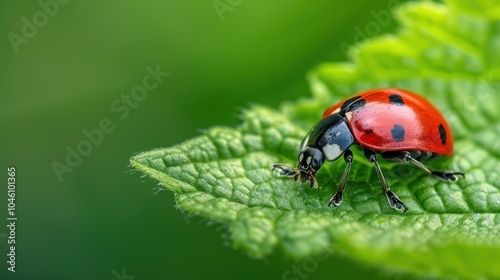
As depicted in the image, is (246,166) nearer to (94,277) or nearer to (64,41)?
(94,277)

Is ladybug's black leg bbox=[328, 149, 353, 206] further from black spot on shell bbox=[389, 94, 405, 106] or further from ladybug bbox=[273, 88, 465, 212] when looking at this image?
black spot on shell bbox=[389, 94, 405, 106]

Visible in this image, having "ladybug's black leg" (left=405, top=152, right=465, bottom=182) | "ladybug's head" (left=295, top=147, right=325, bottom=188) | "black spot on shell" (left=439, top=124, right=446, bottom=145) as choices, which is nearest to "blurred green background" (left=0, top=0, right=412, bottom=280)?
"ladybug's head" (left=295, top=147, right=325, bottom=188)

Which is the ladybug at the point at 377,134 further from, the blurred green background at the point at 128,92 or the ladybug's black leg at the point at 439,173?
the blurred green background at the point at 128,92

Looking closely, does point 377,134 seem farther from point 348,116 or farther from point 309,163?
point 309,163

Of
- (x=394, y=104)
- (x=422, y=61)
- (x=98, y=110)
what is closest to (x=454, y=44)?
(x=422, y=61)

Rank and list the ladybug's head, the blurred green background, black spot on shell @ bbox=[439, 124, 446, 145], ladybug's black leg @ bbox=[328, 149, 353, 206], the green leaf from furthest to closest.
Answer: the blurred green background
black spot on shell @ bbox=[439, 124, 446, 145]
the ladybug's head
ladybug's black leg @ bbox=[328, 149, 353, 206]
the green leaf

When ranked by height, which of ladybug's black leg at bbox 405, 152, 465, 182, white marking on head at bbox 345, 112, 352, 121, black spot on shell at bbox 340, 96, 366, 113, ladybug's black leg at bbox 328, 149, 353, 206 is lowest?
ladybug's black leg at bbox 405, 152, 465, 182

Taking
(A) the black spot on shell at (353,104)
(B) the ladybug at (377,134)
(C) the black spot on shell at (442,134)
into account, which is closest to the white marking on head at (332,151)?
(B) the ladybug at (377,134)
